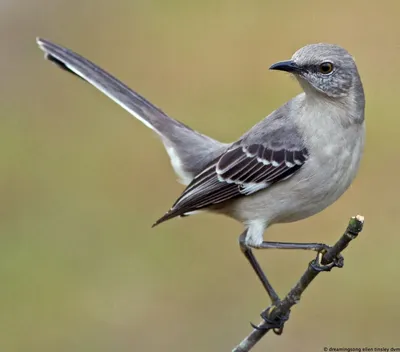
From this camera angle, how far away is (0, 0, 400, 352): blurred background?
9.32m

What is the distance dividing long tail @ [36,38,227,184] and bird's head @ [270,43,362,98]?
1170 millimetres

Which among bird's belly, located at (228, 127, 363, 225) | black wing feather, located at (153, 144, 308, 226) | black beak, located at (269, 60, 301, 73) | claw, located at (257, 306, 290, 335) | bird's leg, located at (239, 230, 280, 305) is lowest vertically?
claw, located at (257, 306, 290, 335)

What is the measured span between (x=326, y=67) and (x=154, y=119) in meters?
1.74

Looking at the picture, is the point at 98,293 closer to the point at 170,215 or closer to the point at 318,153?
the point at 170,215

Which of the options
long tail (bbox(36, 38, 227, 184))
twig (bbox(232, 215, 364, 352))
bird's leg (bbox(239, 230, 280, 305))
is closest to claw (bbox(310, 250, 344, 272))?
twig (bbox(232, 215, 364, 352))

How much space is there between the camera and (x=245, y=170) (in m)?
5.88

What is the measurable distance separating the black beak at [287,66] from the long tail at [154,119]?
1188 millimetres

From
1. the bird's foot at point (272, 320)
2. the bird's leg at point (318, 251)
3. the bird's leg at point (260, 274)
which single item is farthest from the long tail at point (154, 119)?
the bird's foot at point (272, 320)

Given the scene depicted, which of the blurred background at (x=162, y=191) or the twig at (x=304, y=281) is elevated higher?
the blurred background at (x=162, y=191)

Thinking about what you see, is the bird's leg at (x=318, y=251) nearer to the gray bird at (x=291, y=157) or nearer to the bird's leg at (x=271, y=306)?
the gray bird at (x=291, y=157)

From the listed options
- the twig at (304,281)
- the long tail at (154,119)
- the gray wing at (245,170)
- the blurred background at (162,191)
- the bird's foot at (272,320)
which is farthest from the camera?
the blurred background at (162,191)

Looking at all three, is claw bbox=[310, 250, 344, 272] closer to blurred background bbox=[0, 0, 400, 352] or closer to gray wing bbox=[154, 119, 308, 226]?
gray wing bbox=[154, 119, 308, 226]

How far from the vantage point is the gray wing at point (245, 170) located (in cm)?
563

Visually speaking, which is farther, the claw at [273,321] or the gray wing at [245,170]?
the gray wing at [245,170]
